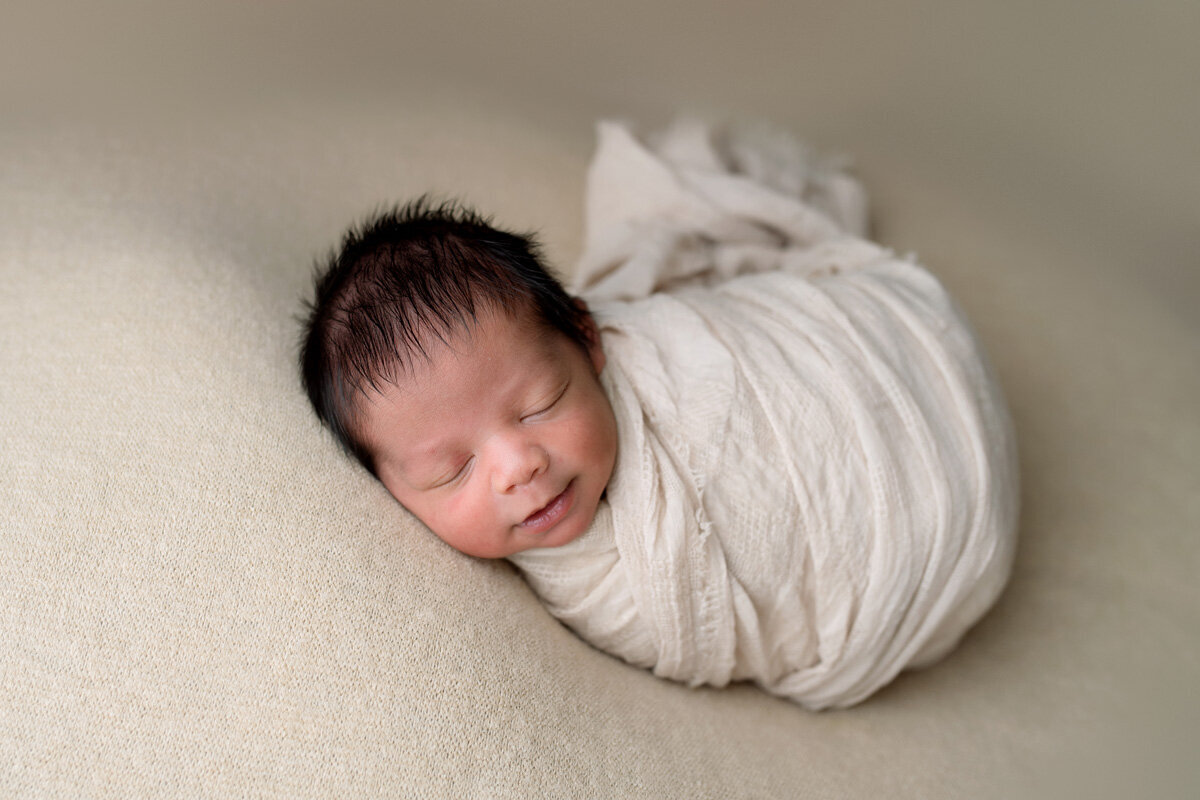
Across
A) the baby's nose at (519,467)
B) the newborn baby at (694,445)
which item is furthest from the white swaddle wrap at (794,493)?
the baby's nose at (519,467)

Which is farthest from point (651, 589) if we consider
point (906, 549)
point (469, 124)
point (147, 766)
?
point (469, 124)

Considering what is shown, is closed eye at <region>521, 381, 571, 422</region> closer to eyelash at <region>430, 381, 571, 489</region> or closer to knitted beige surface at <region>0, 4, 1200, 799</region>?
eyelash at <region>430, 381, 571, 489</region>

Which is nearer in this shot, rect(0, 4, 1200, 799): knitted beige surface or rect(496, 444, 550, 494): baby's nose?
rect(0, 4, 1200, 799): knitted beige surface

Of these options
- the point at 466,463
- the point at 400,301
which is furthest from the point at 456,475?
the point at 400,301

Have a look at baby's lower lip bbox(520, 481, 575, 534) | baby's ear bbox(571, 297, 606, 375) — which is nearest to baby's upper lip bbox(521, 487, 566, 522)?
baby's lower lip bbox(520, 481, 575, 534)

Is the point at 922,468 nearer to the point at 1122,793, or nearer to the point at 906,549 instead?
the point at 906,549

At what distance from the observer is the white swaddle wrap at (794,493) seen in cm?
91

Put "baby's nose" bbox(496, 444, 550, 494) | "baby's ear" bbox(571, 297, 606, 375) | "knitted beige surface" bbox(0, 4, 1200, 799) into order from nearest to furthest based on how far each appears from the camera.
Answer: "knitted beige surface" bbox(0, 4, 1200, 799)
"baby's nose" bbox(496, 444, 550, 494)
"baby's ear" bbox(571, 297, 606, 375)

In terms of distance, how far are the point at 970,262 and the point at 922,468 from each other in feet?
2.28

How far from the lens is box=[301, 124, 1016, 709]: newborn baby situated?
845 mm

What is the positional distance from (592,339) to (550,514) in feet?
0.66

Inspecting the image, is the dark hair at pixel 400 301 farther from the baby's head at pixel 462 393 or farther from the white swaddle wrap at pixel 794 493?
the white swaddle wrap at pixel 794 493

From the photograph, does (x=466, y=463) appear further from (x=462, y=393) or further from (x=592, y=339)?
(x=592, y=339)

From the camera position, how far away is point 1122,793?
1006mm
